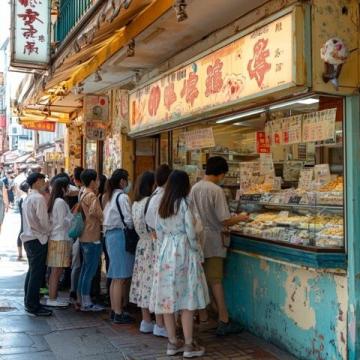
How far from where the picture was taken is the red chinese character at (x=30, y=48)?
30.6 ft

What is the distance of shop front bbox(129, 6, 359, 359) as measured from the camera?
13.9ft

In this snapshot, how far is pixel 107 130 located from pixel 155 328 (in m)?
5.03

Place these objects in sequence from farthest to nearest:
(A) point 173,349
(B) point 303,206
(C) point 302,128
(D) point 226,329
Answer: (D) point 226,329
(B) point 303,206
(C) point 302,128
(A) point 173,349

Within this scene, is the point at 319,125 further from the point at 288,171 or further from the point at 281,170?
the point at 281,170

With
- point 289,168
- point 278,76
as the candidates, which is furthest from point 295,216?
point 278,76

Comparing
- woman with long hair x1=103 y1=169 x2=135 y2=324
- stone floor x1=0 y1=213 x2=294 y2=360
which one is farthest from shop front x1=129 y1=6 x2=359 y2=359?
woman with long hair x1=103 y1=169 x2=135 y2=324

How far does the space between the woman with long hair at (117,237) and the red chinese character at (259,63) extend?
7.15ft

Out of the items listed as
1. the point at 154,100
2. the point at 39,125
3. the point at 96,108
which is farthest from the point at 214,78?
the point at 39,125

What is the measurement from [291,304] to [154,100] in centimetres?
352

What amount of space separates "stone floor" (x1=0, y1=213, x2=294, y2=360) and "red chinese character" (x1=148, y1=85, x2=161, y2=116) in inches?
113

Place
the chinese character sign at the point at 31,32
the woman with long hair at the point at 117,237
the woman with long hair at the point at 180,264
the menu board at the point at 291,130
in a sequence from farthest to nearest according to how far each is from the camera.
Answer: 1. the chinese character sign at the point at 31,32
2. the woman with long hair at the point at 117,237
3. the menu board at the point at 291,130
4. the woman with long hair at the point at 180,264

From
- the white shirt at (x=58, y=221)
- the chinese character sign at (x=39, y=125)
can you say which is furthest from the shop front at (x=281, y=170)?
the chinese character sign at (x=39, y=125)

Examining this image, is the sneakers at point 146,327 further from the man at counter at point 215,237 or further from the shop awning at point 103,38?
the shop awning at point 103,38

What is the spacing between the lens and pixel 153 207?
17.0 feet
